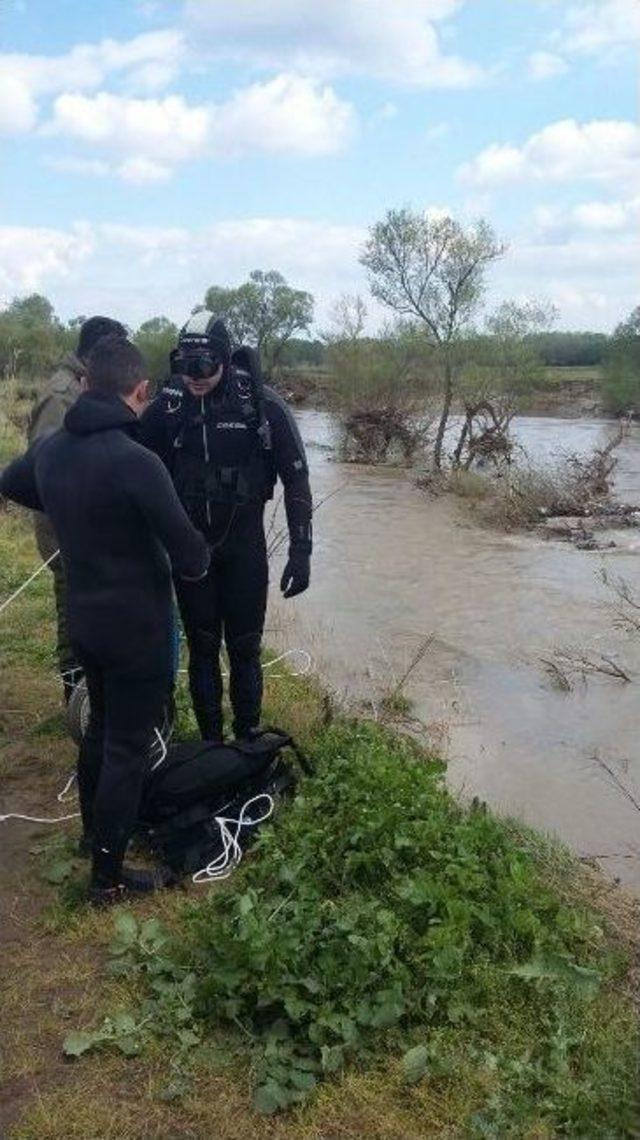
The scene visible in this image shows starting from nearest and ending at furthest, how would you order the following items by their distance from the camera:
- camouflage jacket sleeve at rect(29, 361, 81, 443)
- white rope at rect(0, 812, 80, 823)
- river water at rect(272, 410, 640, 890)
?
white rope at rect(0, 812, 80, 823)
camouflage jacket sleeve at rect(29, 361, 81, 443)
river water at rect(272, 410, 640, 890)

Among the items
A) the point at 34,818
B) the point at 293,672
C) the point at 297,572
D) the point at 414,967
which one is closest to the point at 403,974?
the point at 414,967

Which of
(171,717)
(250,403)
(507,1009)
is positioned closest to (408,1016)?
(507,1009)

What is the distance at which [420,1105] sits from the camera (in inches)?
101

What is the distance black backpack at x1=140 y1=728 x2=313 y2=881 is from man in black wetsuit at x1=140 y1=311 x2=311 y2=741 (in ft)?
1.98

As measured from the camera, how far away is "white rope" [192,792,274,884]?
3.71 metres

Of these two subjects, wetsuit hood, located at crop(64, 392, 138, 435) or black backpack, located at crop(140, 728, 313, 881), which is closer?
wetsuit hood, located at crop(64, 392, 138, 435)

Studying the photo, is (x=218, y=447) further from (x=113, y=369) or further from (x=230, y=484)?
(x=113, y=369)

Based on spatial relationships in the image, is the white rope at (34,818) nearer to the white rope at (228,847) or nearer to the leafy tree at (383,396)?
the white rope at (228,847)

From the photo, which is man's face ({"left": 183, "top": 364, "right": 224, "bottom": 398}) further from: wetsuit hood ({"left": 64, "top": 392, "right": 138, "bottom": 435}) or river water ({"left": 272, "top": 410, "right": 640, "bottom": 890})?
river water ({"left": 272, "top": 410, "right": 640, "bottom": 890})

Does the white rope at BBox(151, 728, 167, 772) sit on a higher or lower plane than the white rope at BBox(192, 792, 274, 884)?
higher

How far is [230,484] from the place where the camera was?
13.7 ft

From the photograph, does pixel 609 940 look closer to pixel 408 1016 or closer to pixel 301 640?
pixel 408 1016

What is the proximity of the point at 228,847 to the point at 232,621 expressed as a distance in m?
1.03

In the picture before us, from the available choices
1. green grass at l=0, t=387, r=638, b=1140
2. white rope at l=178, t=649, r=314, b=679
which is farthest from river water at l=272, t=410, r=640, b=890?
green grass at l=0, t=387, r=638, b=1140
